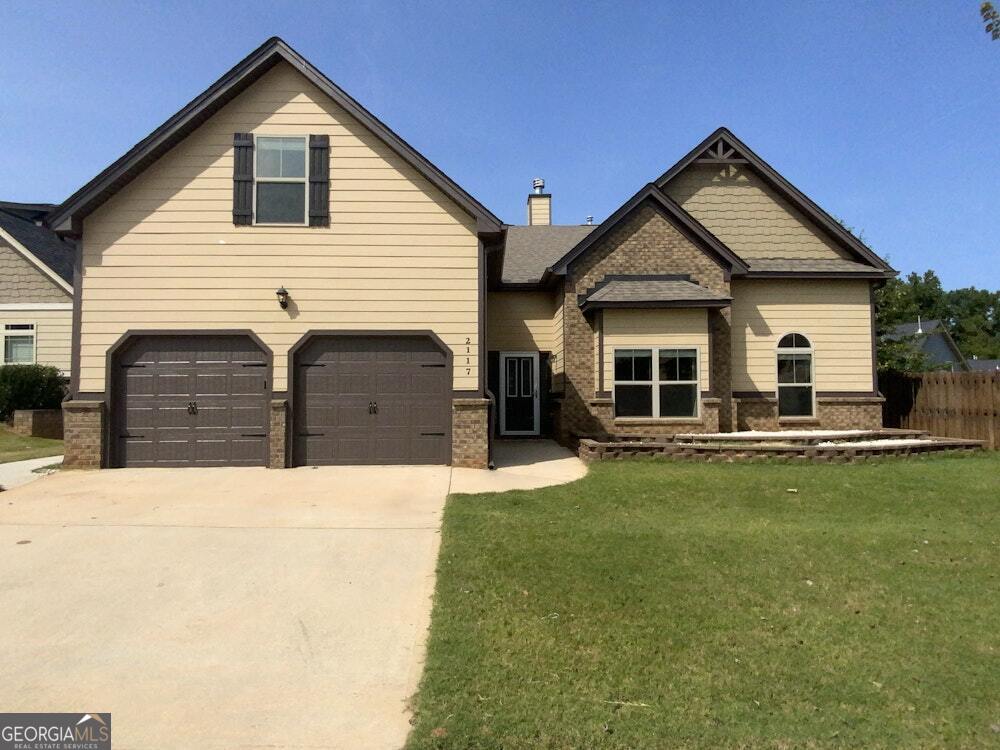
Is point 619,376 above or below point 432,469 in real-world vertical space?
above

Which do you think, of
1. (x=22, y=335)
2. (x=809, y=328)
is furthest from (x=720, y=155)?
(x=22, y=335)

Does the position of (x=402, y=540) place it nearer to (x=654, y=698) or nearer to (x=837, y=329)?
(x=654, y=698)

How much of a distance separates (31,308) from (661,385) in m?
18.4

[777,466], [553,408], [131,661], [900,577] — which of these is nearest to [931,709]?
[900,577]

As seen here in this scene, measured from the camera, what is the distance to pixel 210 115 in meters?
10.5

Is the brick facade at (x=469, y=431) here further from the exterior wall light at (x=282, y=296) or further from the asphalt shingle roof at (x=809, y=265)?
the asphalt shingle roof at (x=809, y=265)

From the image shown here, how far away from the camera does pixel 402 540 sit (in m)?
6.07

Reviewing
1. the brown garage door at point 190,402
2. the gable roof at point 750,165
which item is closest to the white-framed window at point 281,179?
the brown garage door at point 190,402

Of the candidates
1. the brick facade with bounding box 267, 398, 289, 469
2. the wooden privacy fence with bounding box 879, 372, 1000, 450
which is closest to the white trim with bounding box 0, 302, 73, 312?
Result: the brick facade with bounding box 267, 398, 289, 469

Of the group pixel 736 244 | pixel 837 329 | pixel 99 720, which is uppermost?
pixel 736 244

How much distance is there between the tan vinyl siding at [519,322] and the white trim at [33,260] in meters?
13.4

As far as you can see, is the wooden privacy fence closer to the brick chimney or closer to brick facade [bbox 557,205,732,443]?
brick facade [bbox 557,205,732,443]

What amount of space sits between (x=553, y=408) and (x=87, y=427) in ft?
31.1

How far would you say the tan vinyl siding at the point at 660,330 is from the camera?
12617 millimetres
